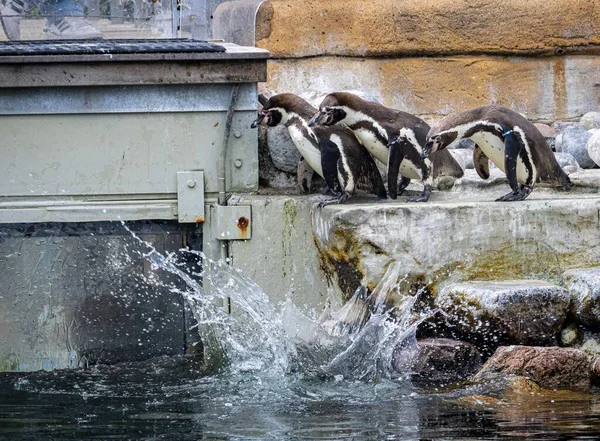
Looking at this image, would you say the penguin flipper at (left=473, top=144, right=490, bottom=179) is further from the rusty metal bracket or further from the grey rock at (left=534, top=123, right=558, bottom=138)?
the grey rock at (left=534, top=123, right=558, bottom=138)

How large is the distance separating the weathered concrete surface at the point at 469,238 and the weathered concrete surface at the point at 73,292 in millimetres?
1763

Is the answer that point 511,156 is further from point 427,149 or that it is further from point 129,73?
point 129,73

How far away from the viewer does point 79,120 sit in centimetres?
866

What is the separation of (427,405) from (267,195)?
8.98 feet

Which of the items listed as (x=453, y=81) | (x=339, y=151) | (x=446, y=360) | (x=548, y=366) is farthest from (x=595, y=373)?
(x=453, y=81)

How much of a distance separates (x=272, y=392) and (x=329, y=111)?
92.3 inches

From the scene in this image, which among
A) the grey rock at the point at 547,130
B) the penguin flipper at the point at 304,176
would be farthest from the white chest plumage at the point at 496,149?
the grey rock at the point at 547,130

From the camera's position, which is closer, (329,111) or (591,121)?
(329,111)

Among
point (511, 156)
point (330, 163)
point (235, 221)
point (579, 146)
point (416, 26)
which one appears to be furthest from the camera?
point (416, 26)

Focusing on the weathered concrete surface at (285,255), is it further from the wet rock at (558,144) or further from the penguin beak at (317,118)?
the wet rock at (558,144)

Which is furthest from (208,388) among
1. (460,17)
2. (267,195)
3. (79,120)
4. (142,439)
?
(460,17)

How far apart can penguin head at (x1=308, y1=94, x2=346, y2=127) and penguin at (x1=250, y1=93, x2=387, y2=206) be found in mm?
122

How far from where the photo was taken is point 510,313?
24.1 feet

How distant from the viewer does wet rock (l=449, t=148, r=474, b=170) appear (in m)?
9.87
